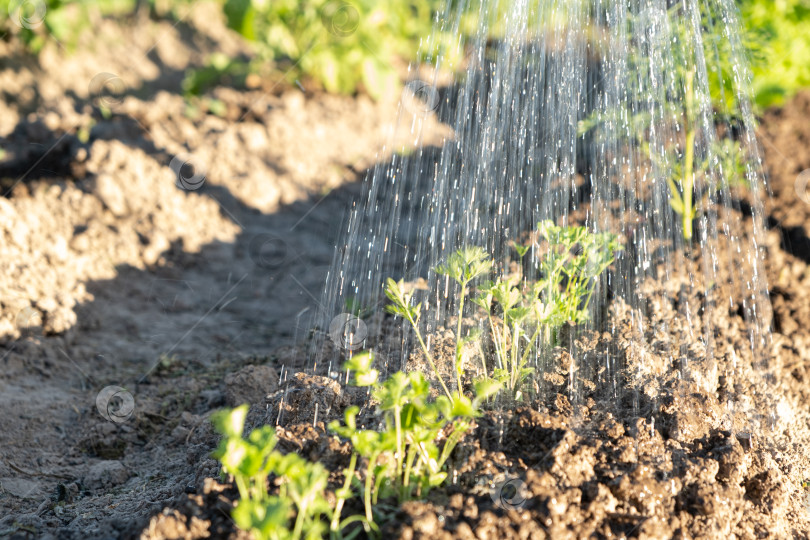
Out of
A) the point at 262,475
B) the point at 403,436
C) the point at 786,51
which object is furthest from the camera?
the point at 786,51

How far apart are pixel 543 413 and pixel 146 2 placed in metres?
6.50

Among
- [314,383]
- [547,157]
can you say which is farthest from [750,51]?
[314,383]

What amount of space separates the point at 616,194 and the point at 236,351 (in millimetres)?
2189

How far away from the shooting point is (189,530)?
1727 millimetres

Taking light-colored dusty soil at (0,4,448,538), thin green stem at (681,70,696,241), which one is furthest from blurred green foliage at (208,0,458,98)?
thin green stem at (681,70,696,241)

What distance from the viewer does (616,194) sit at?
3.86 metres

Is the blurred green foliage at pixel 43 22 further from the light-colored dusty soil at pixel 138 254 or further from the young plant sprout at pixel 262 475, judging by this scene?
the young plant sprout at pixel 262 475

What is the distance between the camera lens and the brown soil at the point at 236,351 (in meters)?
1.92

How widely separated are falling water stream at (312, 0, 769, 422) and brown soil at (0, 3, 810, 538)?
128 mm

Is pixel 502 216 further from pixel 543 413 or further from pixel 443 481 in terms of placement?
Answer: pixel 443 481

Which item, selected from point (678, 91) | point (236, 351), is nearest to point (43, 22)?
point (236, 351)

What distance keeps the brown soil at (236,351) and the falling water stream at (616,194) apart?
13cm

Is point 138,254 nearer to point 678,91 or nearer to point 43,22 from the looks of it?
point 678,91

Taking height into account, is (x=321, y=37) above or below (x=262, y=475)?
Answer: above
